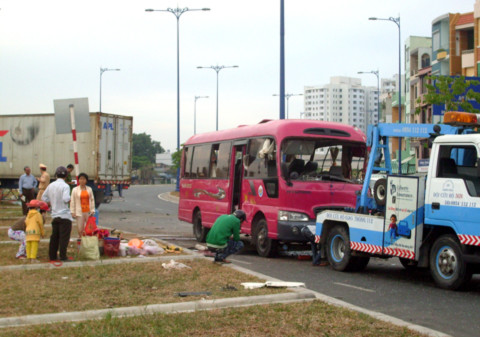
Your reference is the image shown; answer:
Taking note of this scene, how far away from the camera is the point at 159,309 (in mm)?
8781

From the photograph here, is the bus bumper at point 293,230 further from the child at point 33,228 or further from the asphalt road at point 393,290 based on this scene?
the child at point 33,228

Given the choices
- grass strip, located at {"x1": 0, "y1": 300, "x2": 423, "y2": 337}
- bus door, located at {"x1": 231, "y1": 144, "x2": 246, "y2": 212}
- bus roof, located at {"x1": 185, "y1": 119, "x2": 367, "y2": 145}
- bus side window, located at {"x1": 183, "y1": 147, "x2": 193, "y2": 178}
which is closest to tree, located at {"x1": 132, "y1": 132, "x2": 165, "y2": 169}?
bus side window, located at {"x1": 183, "y1": 147, "x2": 193, "y2": 178}

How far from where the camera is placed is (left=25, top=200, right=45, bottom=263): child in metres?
13.4

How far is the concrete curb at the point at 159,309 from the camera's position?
811 centimetres

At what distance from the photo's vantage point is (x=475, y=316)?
9.18 m

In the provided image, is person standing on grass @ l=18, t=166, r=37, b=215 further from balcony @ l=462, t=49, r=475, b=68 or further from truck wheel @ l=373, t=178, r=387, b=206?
balcony @ l=462, t=49, r=475, b=68

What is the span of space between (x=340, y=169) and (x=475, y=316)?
728 cm

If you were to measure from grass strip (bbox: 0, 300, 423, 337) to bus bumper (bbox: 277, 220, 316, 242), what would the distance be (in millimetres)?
6414

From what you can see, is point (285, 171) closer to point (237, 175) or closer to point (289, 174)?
point (289, 174)

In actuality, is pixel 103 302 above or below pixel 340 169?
below

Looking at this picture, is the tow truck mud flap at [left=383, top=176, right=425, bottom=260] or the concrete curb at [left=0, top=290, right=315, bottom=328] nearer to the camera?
the concrete curb at [left=0, top=290, right=315, bottom=328]

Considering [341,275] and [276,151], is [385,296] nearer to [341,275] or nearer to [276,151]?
[341,275]

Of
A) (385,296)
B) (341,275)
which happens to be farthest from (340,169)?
(385,296)

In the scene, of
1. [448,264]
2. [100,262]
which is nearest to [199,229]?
[100,262]
